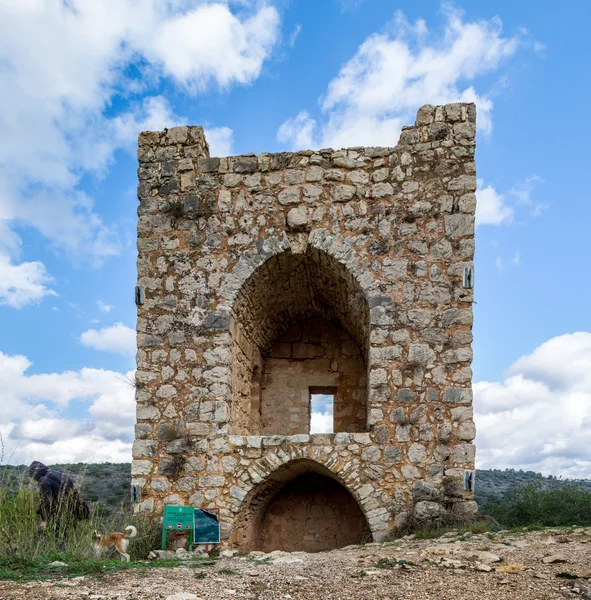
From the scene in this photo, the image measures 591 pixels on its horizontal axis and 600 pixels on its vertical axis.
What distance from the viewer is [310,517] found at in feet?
30.8

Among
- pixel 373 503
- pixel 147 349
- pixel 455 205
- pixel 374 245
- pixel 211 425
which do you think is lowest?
pixel 373 503

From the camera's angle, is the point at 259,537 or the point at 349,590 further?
the point at 259,537

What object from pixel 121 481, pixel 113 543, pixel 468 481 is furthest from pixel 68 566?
pixel 121 481

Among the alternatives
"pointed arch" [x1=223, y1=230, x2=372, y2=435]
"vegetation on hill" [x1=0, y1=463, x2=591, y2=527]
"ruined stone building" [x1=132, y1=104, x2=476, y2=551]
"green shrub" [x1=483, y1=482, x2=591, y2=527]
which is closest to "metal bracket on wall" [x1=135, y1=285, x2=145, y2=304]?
"ruined stone building" [x1=132, y1=104, x2=476, y2=551]

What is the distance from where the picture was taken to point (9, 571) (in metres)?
5.09

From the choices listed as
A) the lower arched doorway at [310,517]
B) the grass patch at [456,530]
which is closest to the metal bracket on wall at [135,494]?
the lower arched doorway at [310,517]

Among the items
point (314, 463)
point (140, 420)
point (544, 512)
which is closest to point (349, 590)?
point (314, 463)

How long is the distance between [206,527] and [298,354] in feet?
11.1

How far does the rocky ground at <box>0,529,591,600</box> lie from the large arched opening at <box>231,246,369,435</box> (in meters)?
3.50

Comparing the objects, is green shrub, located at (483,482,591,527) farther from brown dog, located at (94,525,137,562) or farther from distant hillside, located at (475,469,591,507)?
brown dog, located at (94,525,137,562)

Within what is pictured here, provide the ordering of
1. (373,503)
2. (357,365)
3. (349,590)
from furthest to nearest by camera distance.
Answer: (357,365) < (373,503) < (349,590)

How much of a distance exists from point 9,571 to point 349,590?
2.86 m

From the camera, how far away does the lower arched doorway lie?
921cm

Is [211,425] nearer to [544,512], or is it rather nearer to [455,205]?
[455,205]
